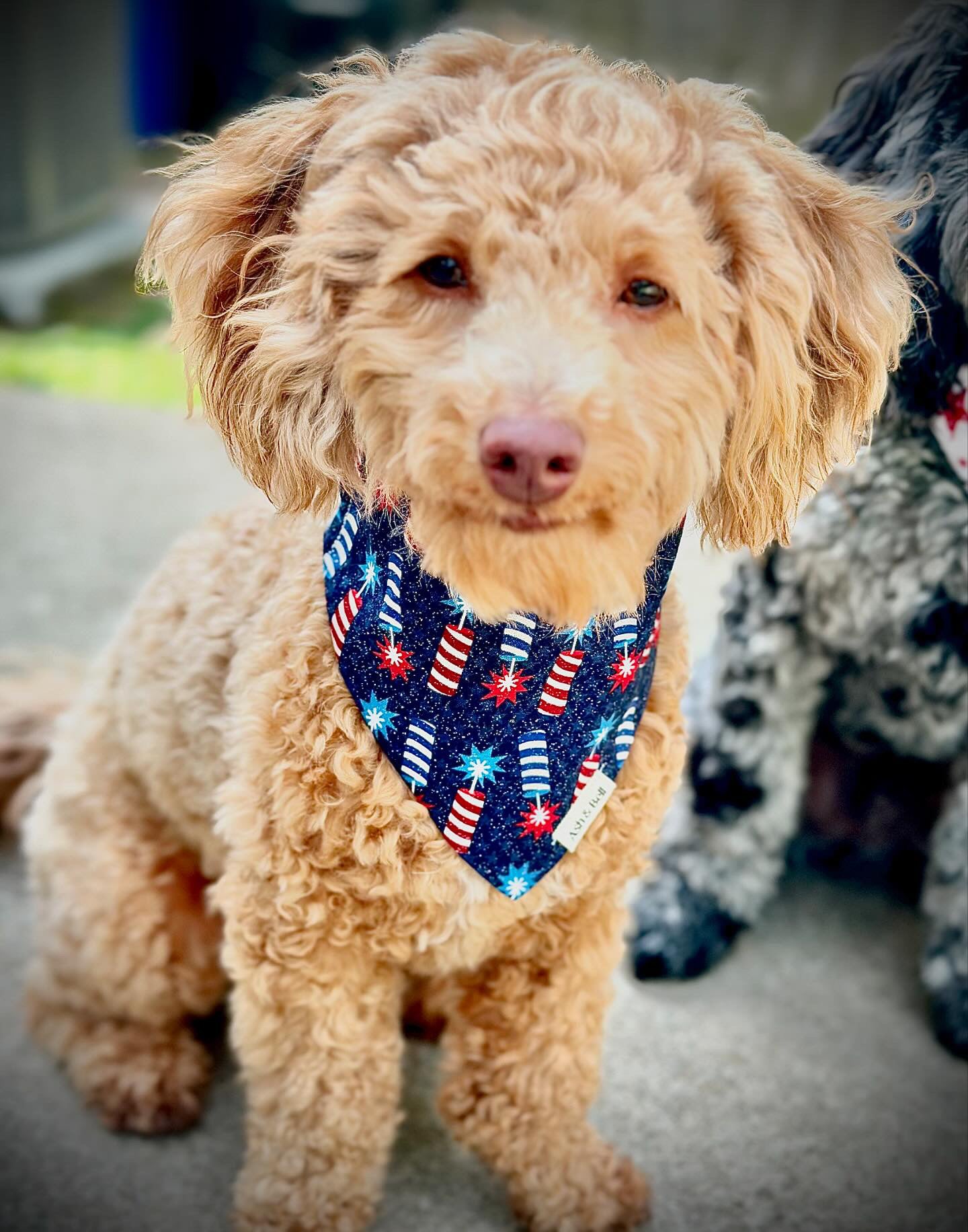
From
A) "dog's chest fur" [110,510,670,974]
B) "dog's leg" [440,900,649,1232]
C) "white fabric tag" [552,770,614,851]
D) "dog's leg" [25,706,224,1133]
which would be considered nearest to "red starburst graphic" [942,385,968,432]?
"dog's chest fur" [110,510,670,974]

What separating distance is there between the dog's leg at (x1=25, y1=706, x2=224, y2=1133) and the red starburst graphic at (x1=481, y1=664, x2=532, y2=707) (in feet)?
2.33

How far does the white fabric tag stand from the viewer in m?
1.44

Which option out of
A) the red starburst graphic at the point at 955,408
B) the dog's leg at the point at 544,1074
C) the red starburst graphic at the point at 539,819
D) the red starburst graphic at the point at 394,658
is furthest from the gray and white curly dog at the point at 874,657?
the red starburst graphic at the point at 394,658

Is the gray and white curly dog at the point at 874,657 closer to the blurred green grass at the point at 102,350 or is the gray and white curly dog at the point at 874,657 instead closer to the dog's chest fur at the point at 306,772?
the dog's chest fur at the point at 306,772

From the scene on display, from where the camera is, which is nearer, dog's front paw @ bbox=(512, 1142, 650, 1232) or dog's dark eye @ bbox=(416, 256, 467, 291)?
dog's dark eye @ bbox=(416, 256, 467, 291)

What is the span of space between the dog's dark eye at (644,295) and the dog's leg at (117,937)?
3.64ft

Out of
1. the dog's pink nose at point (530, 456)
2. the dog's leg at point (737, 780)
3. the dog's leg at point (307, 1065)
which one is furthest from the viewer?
the dog's leg at point (737, 780)

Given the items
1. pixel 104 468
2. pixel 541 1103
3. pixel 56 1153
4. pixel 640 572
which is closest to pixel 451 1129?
pixel 541 1103

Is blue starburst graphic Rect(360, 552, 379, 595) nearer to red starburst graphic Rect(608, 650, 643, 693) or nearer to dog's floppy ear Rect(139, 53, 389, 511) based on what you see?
dog's floppy ear Rect(139, 53, 389, 511)

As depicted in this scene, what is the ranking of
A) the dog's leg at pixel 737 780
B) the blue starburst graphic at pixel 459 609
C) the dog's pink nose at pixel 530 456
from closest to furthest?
1. the dog's pink nose at pixel 530 456
2. the blue starburst graphic at pixel 459 609
3. the dog's leg at pixel 737 780

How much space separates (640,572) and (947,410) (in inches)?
28.8

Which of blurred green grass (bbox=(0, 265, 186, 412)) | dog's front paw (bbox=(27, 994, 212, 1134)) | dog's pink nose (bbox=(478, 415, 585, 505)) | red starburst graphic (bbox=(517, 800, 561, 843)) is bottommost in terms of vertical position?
blurred green grass (bbox=(0, 265, 186, 412))

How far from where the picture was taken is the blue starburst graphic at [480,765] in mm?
1401

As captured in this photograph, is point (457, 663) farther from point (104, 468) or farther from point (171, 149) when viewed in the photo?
point (171, 149)
